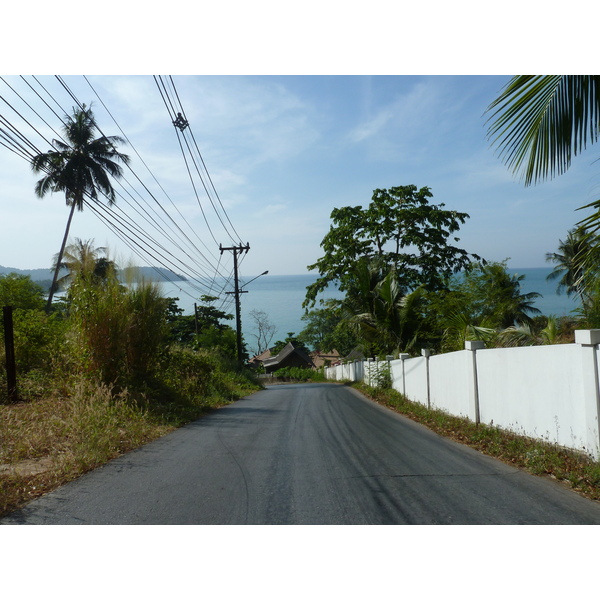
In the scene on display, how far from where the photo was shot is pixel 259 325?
91.3m

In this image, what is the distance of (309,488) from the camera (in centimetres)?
524

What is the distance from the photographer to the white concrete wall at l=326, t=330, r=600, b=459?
5598 millimetres

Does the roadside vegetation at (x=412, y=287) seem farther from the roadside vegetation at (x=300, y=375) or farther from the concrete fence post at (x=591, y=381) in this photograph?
the roadside vegetation at (x=300, y=375)

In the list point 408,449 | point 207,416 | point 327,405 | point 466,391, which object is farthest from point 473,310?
point 408,449

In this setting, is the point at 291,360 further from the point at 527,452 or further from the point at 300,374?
the point at 527,452

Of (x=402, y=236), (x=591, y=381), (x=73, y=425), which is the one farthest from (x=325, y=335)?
(x=591, y=381)

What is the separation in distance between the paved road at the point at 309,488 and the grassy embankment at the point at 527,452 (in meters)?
0.20

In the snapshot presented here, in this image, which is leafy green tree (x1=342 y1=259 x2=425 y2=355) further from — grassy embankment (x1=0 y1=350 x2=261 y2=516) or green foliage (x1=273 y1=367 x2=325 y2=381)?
green foliage (x1=273 y1=367 x2=325 y2=381)

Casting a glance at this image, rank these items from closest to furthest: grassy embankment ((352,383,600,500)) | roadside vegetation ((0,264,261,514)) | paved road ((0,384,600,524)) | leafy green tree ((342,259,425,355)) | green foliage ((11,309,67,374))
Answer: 1. paved road ((0,384,600,524))
2. grassy embankment ((352,383,600,500))
3. roadside vegetation ((0,264,261,514))
4. green foliage ((11,309,67,374))
5. leafy green tree ((342,259,425,355))

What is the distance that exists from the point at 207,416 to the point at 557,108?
10059mm

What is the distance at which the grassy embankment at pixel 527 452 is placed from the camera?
5.21 meters

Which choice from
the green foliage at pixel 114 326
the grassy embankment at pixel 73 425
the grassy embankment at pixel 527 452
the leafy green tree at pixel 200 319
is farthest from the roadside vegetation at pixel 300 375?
the grassy embankment at pixel 527 452

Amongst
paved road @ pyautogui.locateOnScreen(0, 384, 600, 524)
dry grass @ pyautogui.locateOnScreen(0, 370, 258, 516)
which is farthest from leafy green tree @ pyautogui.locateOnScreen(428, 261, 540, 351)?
dry grass @ pyautogui.locateOnScreen(0, 370, 258, 516)

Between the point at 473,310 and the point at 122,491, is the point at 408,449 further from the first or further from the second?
the point at 473,310
